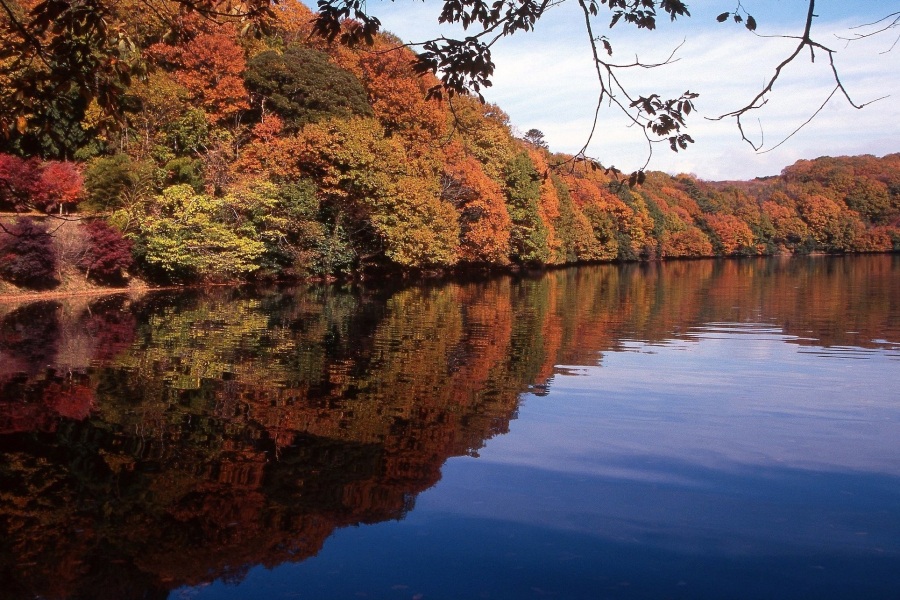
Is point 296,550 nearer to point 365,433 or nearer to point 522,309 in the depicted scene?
point 365,433

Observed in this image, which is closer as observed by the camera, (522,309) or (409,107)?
(522,309)

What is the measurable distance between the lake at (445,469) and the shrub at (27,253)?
997 cm

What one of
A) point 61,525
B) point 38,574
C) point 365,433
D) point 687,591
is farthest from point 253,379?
point 687,591

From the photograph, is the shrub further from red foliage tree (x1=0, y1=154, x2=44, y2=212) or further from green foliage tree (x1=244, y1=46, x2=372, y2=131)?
green foliage tree (x1=244, y1=46, x2=372, y2=131)

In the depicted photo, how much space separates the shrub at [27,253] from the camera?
73.7ft

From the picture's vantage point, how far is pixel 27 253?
22.8m

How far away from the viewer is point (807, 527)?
17.7 ft

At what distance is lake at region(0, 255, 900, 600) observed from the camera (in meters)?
4.65

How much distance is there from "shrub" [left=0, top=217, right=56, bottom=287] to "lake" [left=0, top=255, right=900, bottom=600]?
997 centimetres

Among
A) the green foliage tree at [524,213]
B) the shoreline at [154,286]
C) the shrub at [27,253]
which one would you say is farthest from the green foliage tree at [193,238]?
the green foliage tree at [524,213]

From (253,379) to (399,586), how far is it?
6.50 meters

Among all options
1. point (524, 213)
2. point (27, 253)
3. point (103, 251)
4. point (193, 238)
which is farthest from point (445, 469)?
point (524, 213)

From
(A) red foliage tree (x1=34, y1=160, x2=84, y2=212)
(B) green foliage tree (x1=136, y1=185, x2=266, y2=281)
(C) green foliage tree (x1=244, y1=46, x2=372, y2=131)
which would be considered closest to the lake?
(B) green foliage tree (x1=136, y1=185, x2=266, y2=281)

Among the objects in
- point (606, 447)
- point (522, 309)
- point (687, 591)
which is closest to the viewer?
point (687, 591)
